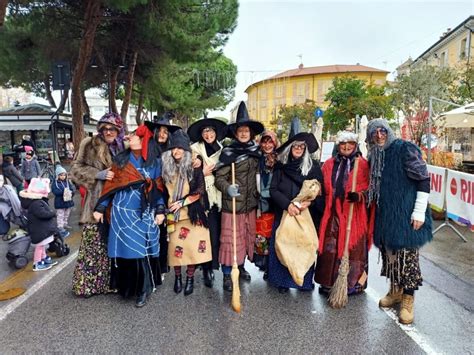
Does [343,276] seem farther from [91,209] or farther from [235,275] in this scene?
[91,209]

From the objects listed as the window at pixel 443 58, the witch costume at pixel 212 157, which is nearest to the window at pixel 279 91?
the window at pixel 443 58

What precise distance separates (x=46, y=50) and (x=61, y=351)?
38.0ft

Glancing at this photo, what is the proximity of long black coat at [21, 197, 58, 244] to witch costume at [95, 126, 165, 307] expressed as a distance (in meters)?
1.40

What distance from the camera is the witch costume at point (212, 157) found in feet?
12.2

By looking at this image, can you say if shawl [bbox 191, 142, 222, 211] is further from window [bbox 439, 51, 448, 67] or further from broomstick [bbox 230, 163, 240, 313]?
window [bbox 439, 51, 448, 67]

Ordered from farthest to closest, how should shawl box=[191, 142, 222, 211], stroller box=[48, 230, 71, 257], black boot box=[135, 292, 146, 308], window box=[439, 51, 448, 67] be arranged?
window box=[439, 51, 448, 67], stroller box=[48, 230, 71, 257], shawl box=[191, 142, 222, 211], black boot box=[135, 292, 146, 308]

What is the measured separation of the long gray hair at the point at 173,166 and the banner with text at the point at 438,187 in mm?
4611

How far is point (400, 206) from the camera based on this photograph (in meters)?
3.01

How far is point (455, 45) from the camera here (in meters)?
28.1

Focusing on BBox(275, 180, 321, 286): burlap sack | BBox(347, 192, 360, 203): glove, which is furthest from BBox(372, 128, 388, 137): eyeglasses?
BBox(275, 180, 321, 286): burlap sack

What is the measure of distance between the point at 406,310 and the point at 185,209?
7.12 ft

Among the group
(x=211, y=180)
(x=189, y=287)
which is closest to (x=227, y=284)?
(x=189, y=287)

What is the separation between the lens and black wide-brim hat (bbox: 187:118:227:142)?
381cm

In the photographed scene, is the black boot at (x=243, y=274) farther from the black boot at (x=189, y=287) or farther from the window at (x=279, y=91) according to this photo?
the window at (x=279, y=91)
